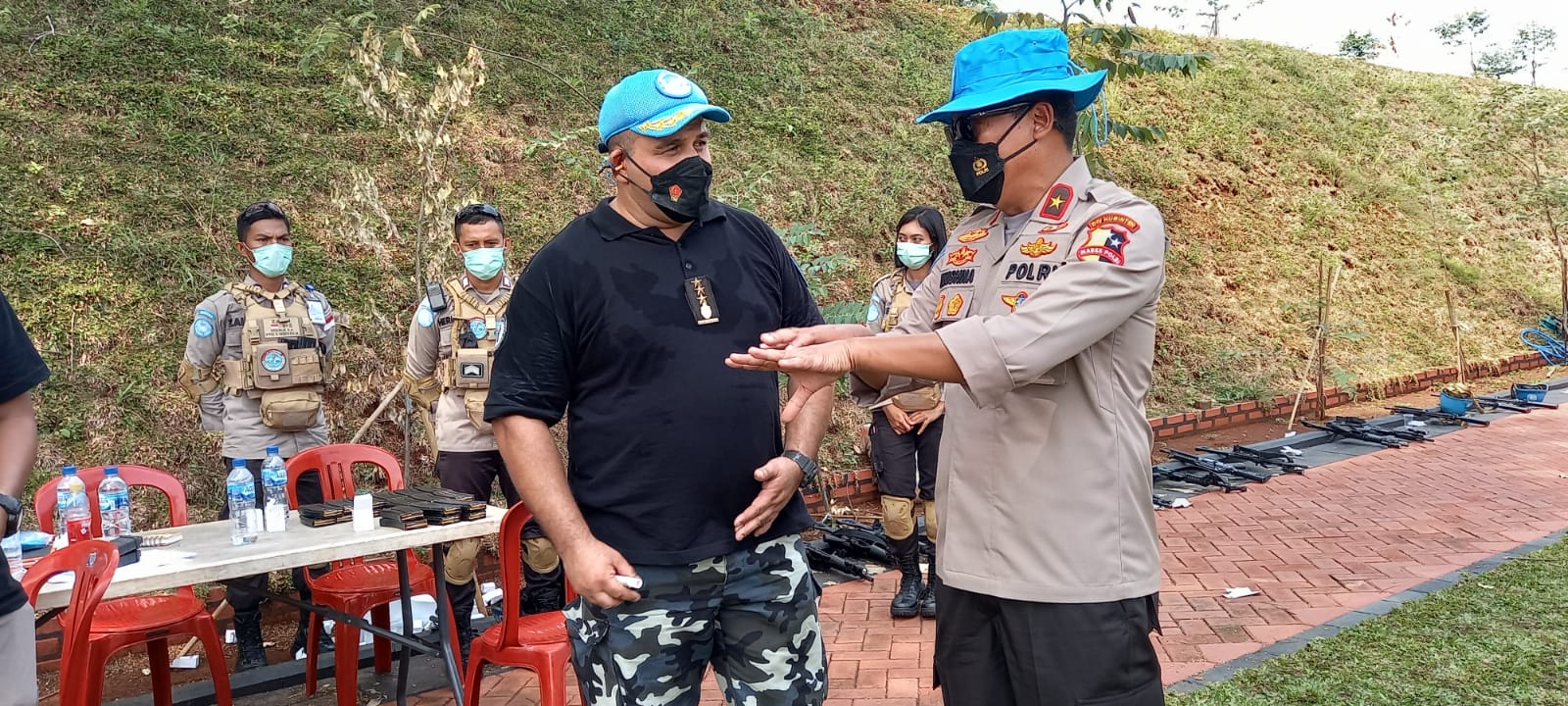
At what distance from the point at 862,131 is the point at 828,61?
5.54ft

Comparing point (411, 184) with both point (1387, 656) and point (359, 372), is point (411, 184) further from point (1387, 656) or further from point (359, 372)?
point (1387, 656)

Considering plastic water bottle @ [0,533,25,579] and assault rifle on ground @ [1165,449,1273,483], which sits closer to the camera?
plastic water bottle @ [0,533,25,579]

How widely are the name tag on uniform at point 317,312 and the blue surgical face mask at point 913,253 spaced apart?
2.77 m

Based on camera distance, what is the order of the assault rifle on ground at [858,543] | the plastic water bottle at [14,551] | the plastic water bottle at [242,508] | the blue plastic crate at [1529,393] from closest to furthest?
1. the plastic water bottle at [14,551]
2. the plastic water bottle at [242,508]
3. the assault rifle on ground at [858,543]
4. the blue plastic crate at [1529,393]

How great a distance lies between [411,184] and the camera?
7953 millimetres

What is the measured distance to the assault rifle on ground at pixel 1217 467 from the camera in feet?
25.0

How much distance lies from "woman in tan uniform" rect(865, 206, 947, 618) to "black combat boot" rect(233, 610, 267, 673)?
9.10 ft

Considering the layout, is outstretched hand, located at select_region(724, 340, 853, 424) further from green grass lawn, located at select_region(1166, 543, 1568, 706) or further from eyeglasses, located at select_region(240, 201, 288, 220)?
eyeglasses, located at select_region(240, 201, 288, 220)

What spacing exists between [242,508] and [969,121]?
2799 millimetres

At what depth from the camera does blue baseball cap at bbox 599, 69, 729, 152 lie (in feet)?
7.43

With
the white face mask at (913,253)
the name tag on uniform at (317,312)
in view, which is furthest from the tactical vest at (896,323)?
the name tag on uniform at (317,312)

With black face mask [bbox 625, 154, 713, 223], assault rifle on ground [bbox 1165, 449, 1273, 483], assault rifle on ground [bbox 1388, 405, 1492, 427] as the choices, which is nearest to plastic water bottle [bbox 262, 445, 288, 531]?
black face mask [bbox 625, 154, 713, 223]

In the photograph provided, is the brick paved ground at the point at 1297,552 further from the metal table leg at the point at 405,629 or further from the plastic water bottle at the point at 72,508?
the plastic water bottle at the point at 72,508

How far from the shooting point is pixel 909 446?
4.98m
